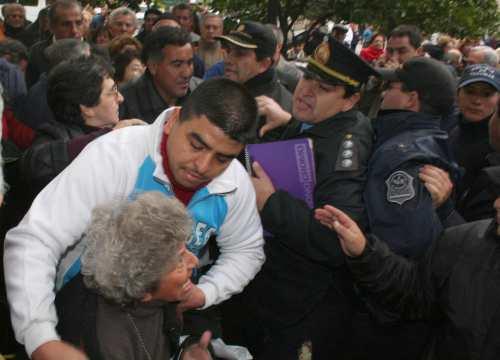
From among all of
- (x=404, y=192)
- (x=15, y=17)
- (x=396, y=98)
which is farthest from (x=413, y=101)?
(x=15, y=17)

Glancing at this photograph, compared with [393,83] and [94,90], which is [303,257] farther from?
[94,90]

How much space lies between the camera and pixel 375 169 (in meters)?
2.39

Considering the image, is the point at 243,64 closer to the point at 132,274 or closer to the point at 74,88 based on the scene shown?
the point at 74,88

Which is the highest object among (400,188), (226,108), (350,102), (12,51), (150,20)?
(226,108)

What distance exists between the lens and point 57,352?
65.5 inches

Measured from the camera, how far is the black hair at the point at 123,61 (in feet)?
15.1

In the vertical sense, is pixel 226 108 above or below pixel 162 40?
above

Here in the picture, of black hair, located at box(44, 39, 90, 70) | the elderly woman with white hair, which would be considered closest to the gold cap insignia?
the elderly woman with white hair

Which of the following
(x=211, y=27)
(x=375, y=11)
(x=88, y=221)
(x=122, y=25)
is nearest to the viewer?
→ (x=88, y=221)

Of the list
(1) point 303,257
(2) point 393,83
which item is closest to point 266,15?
(2) point 393,83

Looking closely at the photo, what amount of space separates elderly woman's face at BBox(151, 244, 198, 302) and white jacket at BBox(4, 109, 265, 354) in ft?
1.01

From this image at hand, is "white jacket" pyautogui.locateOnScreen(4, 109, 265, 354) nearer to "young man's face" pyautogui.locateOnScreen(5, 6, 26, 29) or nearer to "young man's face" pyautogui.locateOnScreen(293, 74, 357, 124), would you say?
A: "young man's face" pyautogui.locateOnScreen(293, 74, 357, 124)

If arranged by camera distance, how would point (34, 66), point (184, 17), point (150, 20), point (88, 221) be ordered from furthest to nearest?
point (150, 20) → point (184, 17) → point (34, 66) → point (88, 221)

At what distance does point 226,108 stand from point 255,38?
77.9 inches
